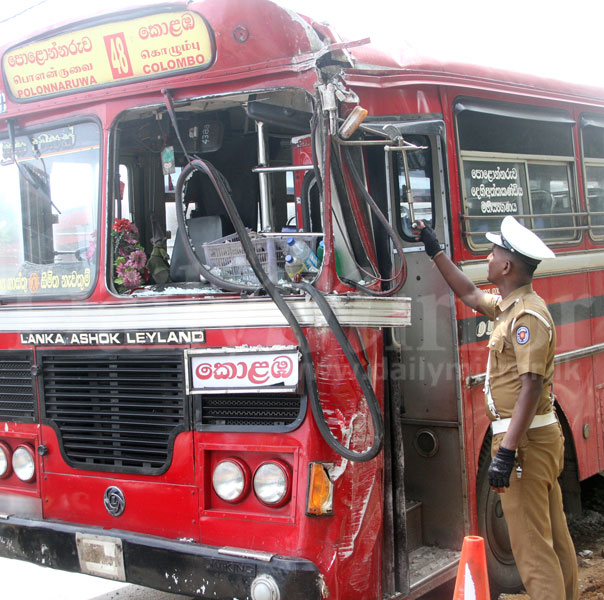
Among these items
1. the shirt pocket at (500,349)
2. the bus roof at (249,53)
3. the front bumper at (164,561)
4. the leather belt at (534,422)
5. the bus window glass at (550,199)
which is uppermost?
the bus roof at (249,53)

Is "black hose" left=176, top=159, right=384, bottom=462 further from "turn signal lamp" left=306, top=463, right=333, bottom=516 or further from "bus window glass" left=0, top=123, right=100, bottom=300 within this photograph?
"bus window glass" left=0, top=123, right=100, bottom=300

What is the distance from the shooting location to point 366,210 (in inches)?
155

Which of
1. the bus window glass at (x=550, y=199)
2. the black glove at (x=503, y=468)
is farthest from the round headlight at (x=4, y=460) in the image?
the bus window glass at (x=550, y=199)

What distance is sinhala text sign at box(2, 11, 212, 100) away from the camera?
151 inches

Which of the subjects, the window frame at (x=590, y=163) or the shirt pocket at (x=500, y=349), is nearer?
the shirt pocket at (x=500, y=349)

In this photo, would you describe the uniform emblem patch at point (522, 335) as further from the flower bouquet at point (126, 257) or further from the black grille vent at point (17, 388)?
the black grille vent at point (17, 388)

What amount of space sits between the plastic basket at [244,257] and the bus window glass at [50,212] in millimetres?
692

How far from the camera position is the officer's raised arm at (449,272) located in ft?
13.8

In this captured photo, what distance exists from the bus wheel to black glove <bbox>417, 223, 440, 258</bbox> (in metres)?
1.24

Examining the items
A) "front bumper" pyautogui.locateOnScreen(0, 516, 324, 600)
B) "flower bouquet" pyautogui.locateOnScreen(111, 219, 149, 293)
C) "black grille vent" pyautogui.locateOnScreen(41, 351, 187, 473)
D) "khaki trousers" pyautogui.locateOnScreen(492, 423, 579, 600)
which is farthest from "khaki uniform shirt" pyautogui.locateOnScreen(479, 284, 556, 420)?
A: "flower bouquet" pyautogui.locateOnScreen(111, 219, 149, 293)

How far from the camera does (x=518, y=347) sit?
373 cm

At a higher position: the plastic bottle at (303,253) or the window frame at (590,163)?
the window frame at (590,163)

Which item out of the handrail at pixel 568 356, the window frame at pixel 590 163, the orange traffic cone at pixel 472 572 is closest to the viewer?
the orange traffic cone at pixel 472 572

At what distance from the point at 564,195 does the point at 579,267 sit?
1.66ft
